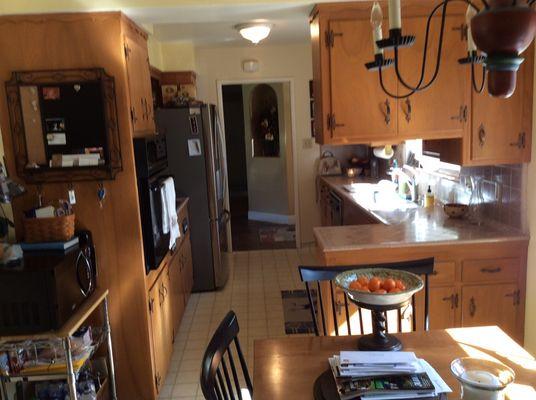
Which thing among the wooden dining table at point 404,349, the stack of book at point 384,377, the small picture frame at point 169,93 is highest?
the small picture frame at point 169,93

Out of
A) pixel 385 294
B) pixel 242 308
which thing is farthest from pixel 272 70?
pixel 385 294

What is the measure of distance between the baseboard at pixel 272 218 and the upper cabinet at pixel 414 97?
4496 millimetres

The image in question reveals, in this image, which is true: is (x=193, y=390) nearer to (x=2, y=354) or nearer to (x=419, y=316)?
(x=2, y=354)

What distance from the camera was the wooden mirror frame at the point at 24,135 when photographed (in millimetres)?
2340

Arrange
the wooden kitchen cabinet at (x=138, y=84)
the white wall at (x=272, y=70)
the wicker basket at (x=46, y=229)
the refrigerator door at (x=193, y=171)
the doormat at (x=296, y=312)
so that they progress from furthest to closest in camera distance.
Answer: the white wall at (x=272, y=70) → the refrigerator door at (x=193, y=171) → the doormat at (x=296, y=312) → the wooden kitchen cabinet at (x=138, y=84) → the wicker basket at (x=46, y=229)

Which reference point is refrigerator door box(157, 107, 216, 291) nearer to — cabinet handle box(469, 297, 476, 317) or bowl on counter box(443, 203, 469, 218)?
bowl on counter box(443, 203, 469, 218)

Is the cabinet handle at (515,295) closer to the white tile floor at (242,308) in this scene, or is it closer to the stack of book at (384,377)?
the stack of book at (384,377)

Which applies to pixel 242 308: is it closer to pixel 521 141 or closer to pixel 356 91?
pixel 356 91

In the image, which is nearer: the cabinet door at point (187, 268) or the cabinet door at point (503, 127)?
the cabinet door at point (503, 127)

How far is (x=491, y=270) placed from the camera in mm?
2674

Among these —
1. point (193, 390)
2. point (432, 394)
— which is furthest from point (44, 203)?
point (432, 394)

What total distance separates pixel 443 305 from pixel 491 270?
338 millimetres

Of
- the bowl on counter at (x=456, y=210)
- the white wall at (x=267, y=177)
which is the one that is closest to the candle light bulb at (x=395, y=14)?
the bowl on counter at (x=456, y=210)

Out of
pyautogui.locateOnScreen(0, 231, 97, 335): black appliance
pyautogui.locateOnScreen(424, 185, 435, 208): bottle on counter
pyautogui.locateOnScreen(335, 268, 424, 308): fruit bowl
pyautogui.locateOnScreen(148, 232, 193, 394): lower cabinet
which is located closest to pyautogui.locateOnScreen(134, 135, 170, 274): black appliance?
pyautogui.locateOnScreen(148, 232, 193, 394): lower cabinet
